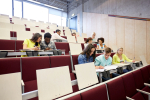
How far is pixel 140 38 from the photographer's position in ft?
5.63

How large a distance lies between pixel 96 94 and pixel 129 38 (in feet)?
6.14

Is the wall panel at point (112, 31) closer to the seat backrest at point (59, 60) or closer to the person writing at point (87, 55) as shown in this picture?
the person writing at point (87, 55)

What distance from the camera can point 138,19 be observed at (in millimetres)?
1735

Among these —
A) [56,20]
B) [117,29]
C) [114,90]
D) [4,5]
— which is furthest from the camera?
[56,20]

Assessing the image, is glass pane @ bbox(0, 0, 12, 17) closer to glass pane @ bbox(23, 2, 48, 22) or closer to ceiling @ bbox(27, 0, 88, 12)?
glass pane @ bbox(23, 2, 48, 22)

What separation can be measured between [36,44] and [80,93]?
2.31 feet

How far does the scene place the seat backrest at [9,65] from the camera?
498 millimetres

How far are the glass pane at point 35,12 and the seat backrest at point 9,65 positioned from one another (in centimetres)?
312

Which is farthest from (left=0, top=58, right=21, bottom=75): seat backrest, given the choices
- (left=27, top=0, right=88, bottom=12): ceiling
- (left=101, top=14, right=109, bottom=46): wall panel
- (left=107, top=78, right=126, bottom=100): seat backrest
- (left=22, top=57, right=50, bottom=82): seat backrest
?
(left=27, top=0, right=88, bottom=12): ceiling

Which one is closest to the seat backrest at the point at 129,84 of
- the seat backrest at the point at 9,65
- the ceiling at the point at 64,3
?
the seat backrest at the point at 9,65

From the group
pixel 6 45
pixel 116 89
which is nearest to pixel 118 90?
pixel 116 89

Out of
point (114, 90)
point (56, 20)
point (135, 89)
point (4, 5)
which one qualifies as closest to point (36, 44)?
point (114, 90)

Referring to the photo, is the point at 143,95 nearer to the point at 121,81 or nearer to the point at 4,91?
the point at 121,81

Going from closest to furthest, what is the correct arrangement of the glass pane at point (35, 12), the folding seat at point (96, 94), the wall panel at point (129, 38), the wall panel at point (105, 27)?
the folding seat at point (96, 94) → the wall panel at point (129, 38) → the wall panel at point (105, 27) → the glass pane at point (35, 12)
